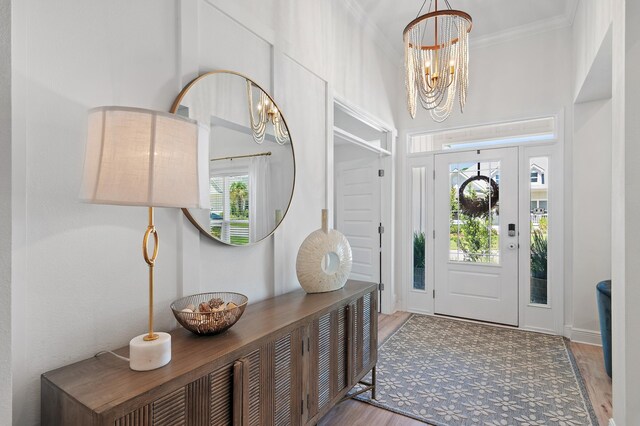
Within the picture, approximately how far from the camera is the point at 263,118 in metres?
2.10

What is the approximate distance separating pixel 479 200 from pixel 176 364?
3.72 m

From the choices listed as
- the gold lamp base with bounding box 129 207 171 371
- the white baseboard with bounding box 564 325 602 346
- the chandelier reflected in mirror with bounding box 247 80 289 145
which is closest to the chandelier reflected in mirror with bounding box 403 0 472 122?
the chandelier reflected in mirror with bounding box 247 80 289 145

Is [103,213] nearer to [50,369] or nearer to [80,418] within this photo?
[50,369]

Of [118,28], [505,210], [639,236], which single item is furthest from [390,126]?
[118,28]

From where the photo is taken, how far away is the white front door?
3.83m

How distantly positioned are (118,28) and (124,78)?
0.20m

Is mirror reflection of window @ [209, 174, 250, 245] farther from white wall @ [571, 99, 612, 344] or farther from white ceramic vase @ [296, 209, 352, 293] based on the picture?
white wall @ [571, 99, 612, 344]

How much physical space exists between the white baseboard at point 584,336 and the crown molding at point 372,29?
3.55 m

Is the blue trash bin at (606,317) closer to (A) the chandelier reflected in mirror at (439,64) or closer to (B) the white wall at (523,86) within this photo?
(B) the white wall at (523,86)

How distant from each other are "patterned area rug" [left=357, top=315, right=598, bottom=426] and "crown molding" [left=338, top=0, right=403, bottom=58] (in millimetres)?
3148

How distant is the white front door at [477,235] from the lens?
12.6 feet

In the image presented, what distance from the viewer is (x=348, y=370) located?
210 cm

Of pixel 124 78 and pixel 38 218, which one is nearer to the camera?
pixel 38 218

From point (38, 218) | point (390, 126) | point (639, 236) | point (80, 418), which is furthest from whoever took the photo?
point (390, 126)
